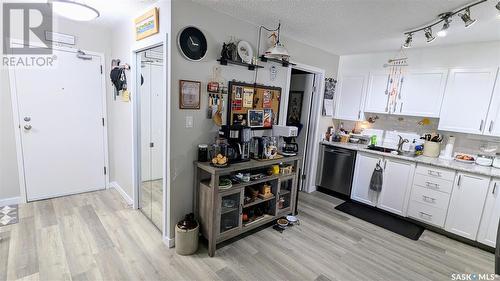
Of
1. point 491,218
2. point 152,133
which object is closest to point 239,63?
point 152,133

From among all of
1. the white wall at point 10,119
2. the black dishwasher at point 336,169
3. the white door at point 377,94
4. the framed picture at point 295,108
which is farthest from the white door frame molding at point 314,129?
the white wall at point 10,119

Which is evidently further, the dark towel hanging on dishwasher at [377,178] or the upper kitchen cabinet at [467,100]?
the dark towel hanging on dishwasher at [377,178]

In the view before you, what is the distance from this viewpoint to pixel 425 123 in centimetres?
358

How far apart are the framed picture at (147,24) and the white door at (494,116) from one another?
3.96 m

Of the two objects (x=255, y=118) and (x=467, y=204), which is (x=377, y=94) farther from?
(x=255, y=118)

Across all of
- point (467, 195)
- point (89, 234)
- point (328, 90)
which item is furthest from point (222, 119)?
point (467, 195)

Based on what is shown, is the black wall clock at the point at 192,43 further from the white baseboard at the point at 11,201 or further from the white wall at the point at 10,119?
the white baseboard at the point at 11,201

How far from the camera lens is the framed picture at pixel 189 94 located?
2301mm

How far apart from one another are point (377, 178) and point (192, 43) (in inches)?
123

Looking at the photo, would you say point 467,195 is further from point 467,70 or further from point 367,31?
point 367,31

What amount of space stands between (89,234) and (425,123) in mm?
4730

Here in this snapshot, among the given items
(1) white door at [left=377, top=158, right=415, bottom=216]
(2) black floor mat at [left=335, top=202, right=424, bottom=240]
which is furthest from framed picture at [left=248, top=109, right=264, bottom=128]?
(1) white door at [left=377, top=158, right=415, bottom=216]

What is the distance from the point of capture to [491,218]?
2682mm

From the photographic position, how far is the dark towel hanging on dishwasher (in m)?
3.48
